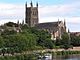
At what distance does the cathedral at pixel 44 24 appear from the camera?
144 m

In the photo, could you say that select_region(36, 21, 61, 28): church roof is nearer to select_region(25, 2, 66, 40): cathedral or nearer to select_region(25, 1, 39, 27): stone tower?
select_region(25, 2, 66, 40): cathedral

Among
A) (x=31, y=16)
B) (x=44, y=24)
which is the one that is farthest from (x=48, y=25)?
(x=31, y=16)

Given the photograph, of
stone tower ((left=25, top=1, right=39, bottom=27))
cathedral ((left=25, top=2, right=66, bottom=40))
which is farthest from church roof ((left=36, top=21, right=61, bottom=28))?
stone tower ((left=25, top=1, right=39, bottom=27))

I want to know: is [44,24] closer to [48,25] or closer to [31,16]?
[48,25]

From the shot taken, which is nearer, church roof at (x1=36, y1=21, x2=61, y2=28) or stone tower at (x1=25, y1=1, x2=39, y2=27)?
church roof at (x1=36, y1=21, x2=61, y2=28)

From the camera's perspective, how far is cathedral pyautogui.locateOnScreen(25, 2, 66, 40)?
144 metres

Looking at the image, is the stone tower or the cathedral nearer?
the cathedral

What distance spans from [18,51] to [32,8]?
81236mm

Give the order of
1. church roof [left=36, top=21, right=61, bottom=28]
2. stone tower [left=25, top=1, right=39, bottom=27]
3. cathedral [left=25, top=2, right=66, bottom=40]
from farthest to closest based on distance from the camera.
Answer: stone tower [left=25, top=1, right=39, bottom=27], church roof [left=36, top=21, right=61, bottom=28], cathedral [left=25, top=2, right=66, bottom=40]

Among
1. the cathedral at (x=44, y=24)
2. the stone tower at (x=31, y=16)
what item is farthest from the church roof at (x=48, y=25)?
the stone tower at (x=31, y=16)

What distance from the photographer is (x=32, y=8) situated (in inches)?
6275

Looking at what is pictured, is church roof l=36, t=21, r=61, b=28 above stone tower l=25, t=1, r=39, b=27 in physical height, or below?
below

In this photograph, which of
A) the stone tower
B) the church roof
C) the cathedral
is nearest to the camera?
the cathedral

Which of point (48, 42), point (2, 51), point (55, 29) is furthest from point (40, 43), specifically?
point (55, 29)
